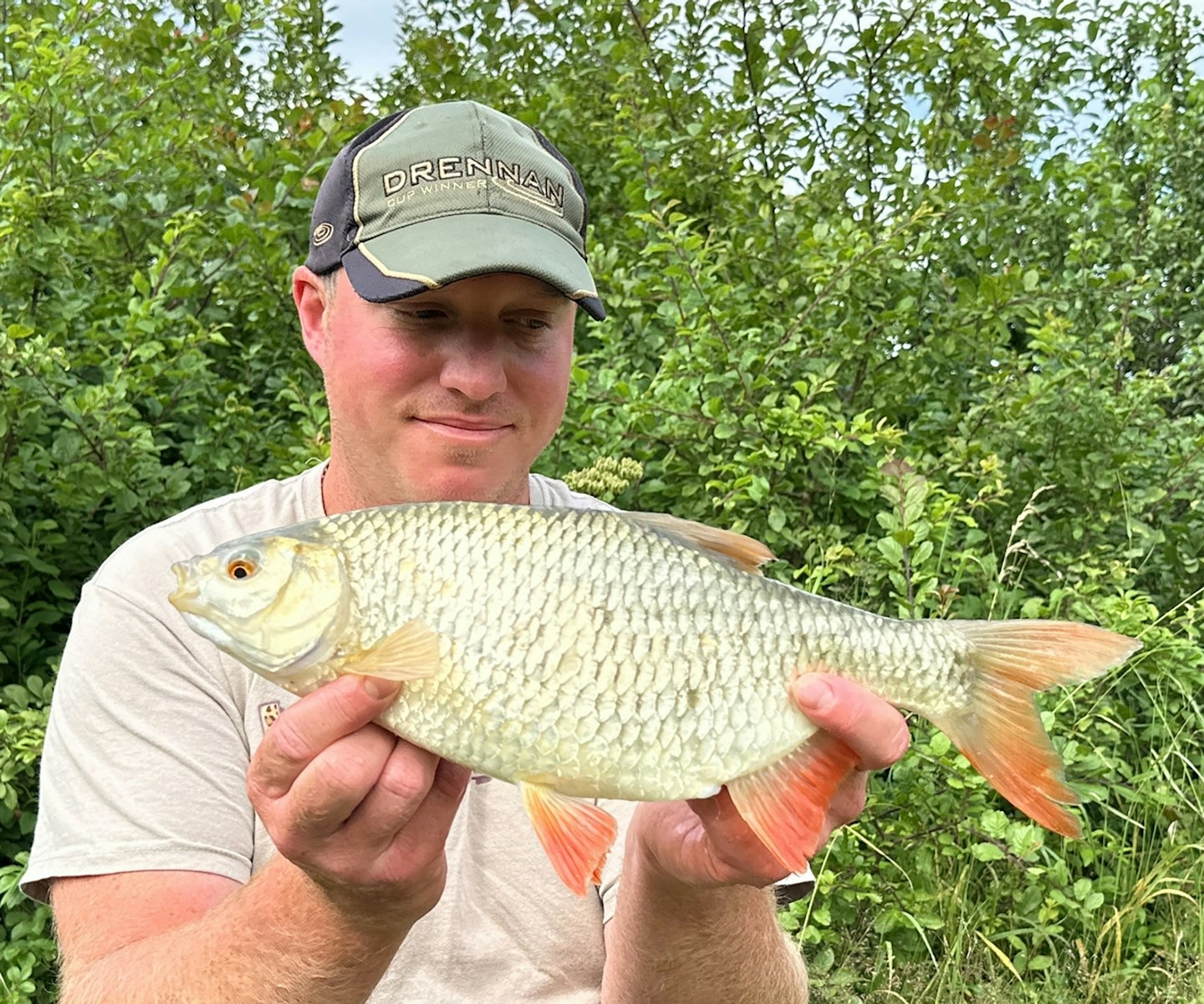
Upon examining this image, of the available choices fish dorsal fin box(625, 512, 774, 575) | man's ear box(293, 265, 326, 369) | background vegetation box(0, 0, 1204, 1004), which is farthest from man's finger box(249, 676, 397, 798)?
background vegetation box(0, 0, 1204, 1004)

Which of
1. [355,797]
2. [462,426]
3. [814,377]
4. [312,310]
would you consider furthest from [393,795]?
[814,377]

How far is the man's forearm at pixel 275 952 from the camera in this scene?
46.5 inches

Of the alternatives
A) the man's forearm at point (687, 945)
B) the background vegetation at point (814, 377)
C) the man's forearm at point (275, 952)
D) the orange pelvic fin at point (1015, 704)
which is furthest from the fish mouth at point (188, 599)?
the background vegetation at point (814, 377)

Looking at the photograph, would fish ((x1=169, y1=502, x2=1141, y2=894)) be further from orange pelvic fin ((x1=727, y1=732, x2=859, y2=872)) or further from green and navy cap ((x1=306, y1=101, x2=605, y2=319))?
green and navy cap ((x1=306, y1=101, x2=605, y2=319))

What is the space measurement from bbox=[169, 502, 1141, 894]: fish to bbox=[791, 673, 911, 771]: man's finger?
0.02 metres

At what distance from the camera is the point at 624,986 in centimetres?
147

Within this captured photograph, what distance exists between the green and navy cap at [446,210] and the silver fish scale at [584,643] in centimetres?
43

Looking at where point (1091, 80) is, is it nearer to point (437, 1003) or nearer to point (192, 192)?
point (192, 192)

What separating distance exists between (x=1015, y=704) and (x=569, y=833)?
1.54 feet

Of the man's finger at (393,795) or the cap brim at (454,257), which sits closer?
the man's finger at (393,795)

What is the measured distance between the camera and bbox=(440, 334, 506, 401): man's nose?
1527 mm

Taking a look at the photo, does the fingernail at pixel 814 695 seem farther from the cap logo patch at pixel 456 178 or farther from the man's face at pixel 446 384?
the cap logo patch at pixel 456 178

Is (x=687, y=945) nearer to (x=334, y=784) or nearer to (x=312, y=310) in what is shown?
(x=334, y=784)

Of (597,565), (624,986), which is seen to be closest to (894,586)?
(624,986)
